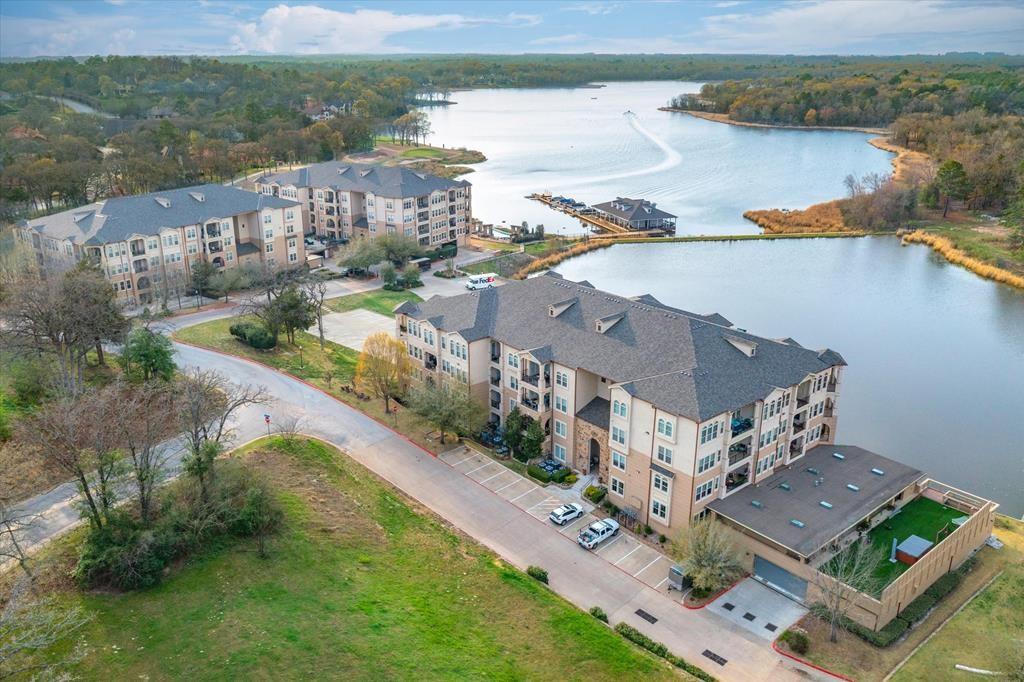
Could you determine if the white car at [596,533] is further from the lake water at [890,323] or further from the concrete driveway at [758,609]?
the lake water at [890,323]

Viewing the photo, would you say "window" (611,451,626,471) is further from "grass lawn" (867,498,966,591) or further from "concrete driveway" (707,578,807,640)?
"grass lawn" (867,498,966,591)

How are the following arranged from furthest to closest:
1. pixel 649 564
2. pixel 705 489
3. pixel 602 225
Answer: pixel 602 225 < pixel 705 489 < pixel 649 564

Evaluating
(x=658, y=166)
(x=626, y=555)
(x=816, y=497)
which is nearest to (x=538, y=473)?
(x=626, y=555)

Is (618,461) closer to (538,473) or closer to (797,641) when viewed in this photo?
(538,473)

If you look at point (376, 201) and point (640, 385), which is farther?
point (376, 201)

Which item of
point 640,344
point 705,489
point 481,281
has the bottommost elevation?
point 481,281

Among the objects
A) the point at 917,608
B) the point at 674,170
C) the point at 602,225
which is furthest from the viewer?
the point at 674,170

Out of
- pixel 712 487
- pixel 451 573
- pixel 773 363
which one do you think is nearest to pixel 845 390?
pixel 773 363

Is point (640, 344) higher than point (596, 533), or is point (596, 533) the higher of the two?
point (640, 344)
